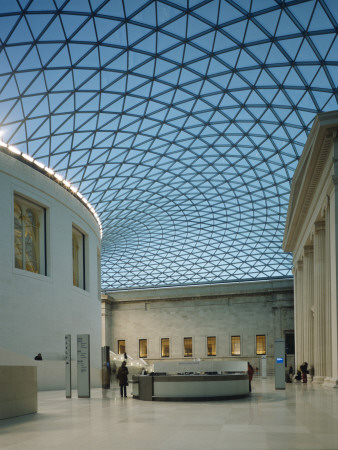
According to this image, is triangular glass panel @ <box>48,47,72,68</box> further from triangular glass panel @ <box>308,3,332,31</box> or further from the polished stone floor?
the polished stone floor

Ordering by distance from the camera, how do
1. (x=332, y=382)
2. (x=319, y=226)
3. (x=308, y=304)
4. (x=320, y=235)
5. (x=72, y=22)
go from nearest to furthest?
(x=332, y=382), (x=72, y=22), (x=319, y=226), (x=320, y=235), (x=308, y=304)

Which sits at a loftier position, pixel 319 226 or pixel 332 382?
pixel 319 226

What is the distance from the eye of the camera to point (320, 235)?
35.1 meters

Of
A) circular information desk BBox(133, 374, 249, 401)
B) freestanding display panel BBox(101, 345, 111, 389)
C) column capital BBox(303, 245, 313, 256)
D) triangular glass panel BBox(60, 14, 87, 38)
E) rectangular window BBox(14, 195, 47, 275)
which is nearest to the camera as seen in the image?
circular information desk BBox(133, 374, 249, 401)

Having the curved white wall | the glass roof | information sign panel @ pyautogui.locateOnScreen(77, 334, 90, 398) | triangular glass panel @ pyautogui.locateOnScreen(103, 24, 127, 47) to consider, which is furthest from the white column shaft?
triangular glass panel @ pyautogui.locateOnScreen(103, 24, 127, 47)

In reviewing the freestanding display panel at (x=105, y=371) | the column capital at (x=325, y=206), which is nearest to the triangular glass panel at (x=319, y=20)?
the column capital at (x=325, y=206)

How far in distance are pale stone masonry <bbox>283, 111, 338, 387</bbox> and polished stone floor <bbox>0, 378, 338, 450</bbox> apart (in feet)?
33.4

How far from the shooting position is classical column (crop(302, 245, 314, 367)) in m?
43.8

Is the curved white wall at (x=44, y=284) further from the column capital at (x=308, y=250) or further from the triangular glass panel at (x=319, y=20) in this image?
the triangular glass panel at (x=319, y=20)

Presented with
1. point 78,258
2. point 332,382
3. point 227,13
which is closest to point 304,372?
point 332,382

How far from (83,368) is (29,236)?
1444 cm

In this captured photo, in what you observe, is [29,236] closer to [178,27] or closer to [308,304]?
[178,27]

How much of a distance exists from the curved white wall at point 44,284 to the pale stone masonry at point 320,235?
19543mm

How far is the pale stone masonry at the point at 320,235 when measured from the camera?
2589 centimetres
